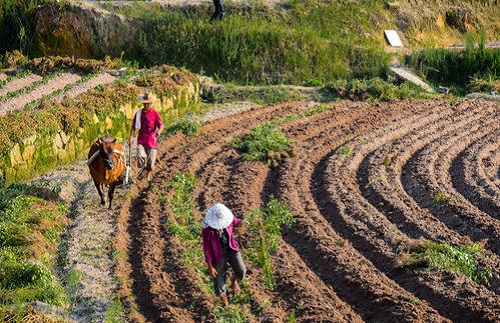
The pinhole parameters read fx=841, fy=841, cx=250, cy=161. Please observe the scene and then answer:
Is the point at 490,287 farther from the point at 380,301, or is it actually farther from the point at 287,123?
the point at 287,123

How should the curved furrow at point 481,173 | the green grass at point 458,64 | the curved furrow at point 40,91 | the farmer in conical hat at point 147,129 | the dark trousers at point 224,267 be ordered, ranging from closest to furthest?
the dark trousers at point 224,267 → the curved furrow at point 481,173 → the farmer in conical hat at point 147,129 → the curved furrow at point 40,91 → the green grass at point 458,64

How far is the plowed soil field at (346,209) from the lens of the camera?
9141 mm

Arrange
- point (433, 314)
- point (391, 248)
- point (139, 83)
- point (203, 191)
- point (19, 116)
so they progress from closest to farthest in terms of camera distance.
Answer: point (433, 314)
point (391, 248)
point (203, 191)
point (19, 116)
point (139, 83)

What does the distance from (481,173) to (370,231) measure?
3.27 meters

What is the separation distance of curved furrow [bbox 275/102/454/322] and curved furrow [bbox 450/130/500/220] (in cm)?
216

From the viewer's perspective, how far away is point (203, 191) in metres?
12.5

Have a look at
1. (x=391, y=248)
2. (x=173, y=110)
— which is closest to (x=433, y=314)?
(x=391, y=248)

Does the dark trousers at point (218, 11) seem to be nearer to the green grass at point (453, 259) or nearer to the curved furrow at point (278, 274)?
the curved furrow at point (278, 274)

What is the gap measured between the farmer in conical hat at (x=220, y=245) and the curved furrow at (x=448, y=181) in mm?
3517

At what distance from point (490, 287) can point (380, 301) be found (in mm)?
1379

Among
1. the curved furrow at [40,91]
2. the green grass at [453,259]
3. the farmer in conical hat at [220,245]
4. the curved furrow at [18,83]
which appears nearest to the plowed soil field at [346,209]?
the green grass at [453,259]

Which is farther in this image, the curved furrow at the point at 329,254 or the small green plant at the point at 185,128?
the small green plant at the point at 185,128

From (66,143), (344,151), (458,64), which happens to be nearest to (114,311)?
(66,143)

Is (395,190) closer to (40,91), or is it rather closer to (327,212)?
(327,212)
